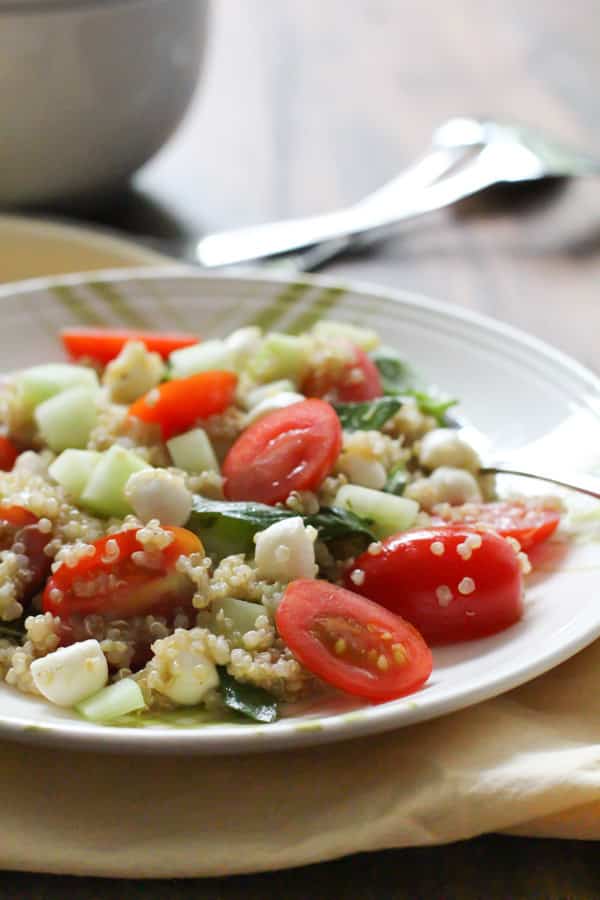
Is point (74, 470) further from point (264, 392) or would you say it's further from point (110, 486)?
point (264, 392)

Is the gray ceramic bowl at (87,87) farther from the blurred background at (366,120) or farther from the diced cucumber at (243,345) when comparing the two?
the diced cucumber at (243,345)

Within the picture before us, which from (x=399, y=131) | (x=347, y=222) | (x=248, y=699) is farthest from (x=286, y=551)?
(x=399, y=131)

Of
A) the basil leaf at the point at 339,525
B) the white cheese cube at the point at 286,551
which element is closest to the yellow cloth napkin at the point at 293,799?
the white cheese cube at the point at 286,551

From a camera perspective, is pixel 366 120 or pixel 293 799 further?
pixel 366 120

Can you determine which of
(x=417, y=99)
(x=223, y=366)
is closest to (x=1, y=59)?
(x=223, y=366)

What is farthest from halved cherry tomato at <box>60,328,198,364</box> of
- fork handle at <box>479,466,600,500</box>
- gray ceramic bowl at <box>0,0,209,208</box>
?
gray ceramic bowl at <box>0,0,209,208</box>

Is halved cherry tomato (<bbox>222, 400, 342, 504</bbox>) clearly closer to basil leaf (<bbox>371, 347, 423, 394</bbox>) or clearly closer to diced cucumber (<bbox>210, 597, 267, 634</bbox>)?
diced cucumber (<bbox>210, 597, 267, 634</bbox>)
